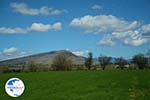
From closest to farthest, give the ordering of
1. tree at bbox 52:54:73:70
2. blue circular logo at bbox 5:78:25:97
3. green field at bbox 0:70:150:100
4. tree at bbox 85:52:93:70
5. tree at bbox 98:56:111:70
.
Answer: blue circular logo at bbox 5:78:25:97, green field at bbox 0:70:150:100, tree at bbox 52:54:73:70, tree at bbox 85:52:93:70, tree at bbox 98:56:111:70

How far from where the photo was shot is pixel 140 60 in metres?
108

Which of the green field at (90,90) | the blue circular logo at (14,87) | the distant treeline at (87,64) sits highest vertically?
the distant treeline at (87,64)

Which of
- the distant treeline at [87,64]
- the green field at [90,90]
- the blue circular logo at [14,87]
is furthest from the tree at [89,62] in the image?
the blue circular logo at [14,87]

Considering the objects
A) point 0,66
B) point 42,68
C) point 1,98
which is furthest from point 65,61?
point 1,98

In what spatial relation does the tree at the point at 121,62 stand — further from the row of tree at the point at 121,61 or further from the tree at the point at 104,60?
the tree at the point at 104,60

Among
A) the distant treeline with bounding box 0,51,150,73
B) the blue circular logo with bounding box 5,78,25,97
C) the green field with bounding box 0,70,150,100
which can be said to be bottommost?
the green field with bounding box 0,70,150,100

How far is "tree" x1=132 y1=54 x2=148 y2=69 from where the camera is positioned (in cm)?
10329

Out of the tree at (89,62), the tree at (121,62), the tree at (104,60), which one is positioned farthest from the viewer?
the tree at (104,60)

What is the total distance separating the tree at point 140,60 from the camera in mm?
103287

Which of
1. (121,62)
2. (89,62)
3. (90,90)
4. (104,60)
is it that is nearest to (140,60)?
(121,62)

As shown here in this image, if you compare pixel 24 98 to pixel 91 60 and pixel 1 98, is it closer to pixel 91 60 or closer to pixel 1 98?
pixel 1 98

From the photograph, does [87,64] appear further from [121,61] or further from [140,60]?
[140,60]

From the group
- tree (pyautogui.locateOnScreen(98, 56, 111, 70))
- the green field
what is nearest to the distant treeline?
tree (pyautogui.locateOnScreen(98, 56, 111, 70))

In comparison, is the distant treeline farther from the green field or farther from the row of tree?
the green field
